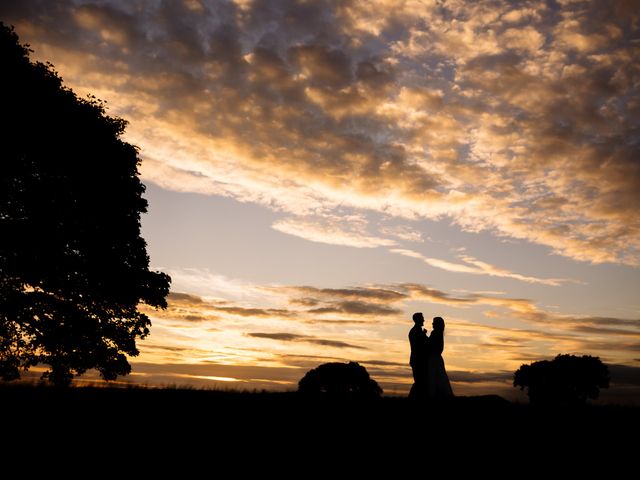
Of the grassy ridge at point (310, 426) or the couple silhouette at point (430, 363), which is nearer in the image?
the grassy ridge at point (310, 426)

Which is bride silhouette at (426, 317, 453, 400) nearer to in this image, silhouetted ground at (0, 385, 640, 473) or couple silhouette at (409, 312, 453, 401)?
couple silhouette at (409, 312, 453, 401)

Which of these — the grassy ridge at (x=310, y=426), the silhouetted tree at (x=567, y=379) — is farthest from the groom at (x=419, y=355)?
the silhouetted tree at (x=567, y=379)

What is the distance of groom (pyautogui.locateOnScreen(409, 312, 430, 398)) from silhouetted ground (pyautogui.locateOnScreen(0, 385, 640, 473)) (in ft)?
2.09

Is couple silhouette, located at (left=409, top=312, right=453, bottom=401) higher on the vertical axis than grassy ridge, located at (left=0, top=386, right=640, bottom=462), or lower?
higher

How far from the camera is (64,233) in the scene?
22578 mm

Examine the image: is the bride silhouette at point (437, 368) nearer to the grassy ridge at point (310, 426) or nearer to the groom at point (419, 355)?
the groom at point (419, 355)

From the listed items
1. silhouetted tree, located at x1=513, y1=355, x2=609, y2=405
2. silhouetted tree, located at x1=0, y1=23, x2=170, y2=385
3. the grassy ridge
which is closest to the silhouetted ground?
the grassy ridge

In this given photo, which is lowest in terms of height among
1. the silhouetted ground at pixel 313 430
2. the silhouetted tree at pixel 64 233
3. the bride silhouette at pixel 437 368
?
A: the silhouetted ground at pixel 313 430

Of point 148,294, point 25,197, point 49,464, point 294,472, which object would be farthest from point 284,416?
point 25,197

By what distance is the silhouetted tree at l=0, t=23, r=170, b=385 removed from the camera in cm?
2162

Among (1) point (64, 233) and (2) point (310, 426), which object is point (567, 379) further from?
(1) point (64, 233)

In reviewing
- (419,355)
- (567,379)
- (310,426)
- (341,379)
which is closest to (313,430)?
(310,426)

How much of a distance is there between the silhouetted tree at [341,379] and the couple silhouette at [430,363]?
3724cm

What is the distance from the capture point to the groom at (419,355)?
1794 cm
